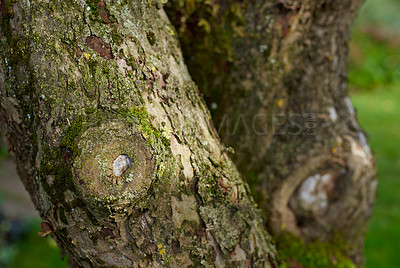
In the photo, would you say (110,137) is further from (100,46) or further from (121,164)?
(100,46)

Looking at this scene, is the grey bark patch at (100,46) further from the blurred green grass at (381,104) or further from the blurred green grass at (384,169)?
the blurred green grass at (384,169)

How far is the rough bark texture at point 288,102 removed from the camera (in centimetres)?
191

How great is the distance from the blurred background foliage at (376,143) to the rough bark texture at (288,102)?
7.51 feet

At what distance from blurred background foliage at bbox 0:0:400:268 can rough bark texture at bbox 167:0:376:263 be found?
7.51 feet

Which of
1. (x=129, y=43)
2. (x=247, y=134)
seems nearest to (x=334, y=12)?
(x=247, y=134)

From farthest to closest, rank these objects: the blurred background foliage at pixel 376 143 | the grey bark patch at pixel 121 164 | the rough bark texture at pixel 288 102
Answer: the blurred background foliage at pixel 376 143 < the rough bark texture at pixel 288 102 < the grey bark patch at pixel 121 164

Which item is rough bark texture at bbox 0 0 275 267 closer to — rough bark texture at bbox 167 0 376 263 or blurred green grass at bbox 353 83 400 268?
rough bark texture at bbox 167 0 376 263

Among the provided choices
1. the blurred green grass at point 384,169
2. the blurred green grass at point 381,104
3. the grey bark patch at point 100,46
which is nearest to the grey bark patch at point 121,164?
the grey bark patch at point 100,46

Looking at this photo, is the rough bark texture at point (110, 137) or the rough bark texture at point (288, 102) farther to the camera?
the rough bark texture at point (288, 102)

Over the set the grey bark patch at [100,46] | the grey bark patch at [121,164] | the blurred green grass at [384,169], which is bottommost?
the blurred green grass at [384,169]

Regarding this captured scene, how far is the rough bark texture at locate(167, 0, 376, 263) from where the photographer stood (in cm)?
191

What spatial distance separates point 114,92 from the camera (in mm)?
1227

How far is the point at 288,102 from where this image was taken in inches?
80.3

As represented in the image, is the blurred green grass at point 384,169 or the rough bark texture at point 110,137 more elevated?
the rough bark texture at point 110,137
